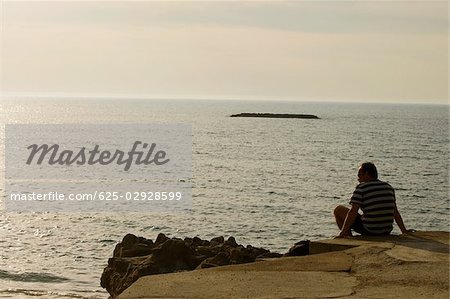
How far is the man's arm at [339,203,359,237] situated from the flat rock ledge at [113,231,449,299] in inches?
18.1

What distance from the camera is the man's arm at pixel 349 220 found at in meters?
10.5

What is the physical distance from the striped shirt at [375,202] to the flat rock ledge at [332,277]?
55 centimetres

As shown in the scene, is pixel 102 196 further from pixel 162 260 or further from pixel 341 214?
pixel 341 214

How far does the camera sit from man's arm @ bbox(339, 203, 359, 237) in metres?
10.5

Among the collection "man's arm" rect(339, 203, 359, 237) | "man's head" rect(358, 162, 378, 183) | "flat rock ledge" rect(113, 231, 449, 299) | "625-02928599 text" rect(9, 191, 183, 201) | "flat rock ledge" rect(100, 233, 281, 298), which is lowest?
"625-02928599 text" rect(9, 191, 183, 201)

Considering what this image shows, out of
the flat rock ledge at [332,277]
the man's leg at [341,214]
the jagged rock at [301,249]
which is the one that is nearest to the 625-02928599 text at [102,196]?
the man's leg at [341,214]

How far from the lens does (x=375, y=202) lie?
1055 centimetres

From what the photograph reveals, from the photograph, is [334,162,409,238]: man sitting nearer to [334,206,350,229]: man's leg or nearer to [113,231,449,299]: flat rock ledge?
[334,206,350,229]: man's leg

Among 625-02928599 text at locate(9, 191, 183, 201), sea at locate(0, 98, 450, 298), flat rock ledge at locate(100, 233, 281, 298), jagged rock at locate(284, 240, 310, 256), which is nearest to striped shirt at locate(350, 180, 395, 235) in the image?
jagged rock at locate(284, 240, 310, 256)

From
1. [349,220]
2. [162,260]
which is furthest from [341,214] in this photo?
[162,260]

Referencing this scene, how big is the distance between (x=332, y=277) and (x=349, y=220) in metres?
2.07

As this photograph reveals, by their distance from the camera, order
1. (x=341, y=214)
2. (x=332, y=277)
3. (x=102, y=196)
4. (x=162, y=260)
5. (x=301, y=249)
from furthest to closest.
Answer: (x=102, y=196) < (x=162, y=260) < (x=341, y=214) < (x=301, y=249) < (x=332, y=277)

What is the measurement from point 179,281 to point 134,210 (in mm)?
26180

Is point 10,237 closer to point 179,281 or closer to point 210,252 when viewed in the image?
point 210,252
